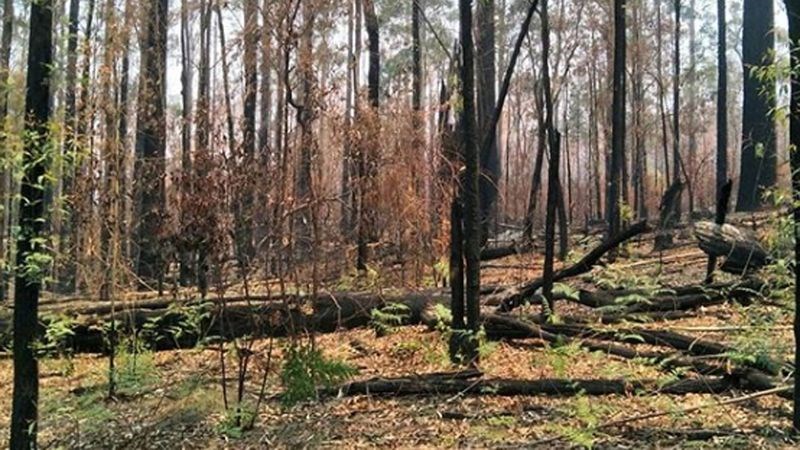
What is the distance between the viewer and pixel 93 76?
590 centimetres

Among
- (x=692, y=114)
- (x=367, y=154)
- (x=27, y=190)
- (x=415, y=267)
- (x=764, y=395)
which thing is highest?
(x=692, y=114)

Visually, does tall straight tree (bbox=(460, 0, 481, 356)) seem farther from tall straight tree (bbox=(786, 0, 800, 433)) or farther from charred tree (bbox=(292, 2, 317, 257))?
tall straight tree (bbox=(786, 0, 800, 433))

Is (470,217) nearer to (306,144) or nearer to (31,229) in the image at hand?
(306,144)

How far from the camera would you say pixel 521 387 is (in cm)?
520

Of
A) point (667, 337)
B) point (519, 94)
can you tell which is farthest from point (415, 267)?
point (519, 94)

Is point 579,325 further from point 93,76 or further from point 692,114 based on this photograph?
point 692,114

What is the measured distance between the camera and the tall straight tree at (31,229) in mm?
4555

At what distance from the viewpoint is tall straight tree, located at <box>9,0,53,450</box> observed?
4555 mm

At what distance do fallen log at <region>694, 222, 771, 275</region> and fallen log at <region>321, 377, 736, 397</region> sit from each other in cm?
283

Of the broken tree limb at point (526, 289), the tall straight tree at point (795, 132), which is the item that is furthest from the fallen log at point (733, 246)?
the tall straight tree at point (795, 132)

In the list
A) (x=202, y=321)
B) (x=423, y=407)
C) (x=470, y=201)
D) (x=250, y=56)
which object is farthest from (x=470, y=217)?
(x=202, y=321)

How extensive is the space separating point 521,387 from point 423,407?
778 mm

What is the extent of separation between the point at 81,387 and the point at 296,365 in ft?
8.86

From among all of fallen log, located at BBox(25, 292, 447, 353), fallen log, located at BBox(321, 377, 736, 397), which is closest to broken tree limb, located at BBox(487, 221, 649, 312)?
fallen log, located at BBox(25, 292, 447, 353)
